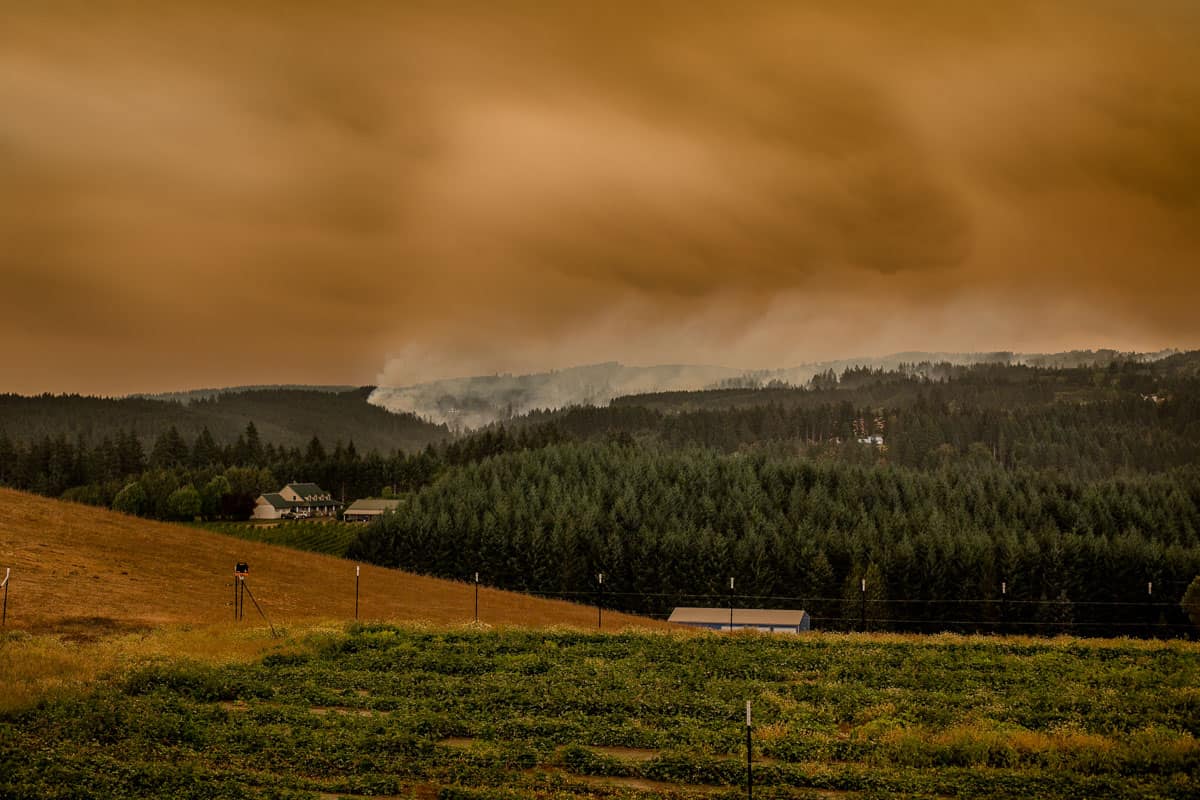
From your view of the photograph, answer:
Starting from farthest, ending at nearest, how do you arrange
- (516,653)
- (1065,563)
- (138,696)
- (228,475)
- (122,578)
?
(228,475) → (1065,563) → (122,578) → (516,653) → (138,696)

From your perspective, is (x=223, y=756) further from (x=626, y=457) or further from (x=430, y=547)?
(x=626, y=457)

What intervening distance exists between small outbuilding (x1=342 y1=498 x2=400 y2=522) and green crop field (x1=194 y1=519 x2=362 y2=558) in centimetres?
1636

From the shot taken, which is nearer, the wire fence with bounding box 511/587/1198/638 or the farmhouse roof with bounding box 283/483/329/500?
the wire fence with bounding box 511/587/1198/638

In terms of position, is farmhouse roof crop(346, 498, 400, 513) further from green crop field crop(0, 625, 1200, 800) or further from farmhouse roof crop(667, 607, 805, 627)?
green crop field crop(0, 625, 1200, 800)

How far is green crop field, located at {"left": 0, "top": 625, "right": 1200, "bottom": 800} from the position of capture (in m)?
18.8

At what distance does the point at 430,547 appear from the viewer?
12288cm

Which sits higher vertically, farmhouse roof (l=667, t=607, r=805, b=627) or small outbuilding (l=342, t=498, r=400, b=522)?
small outbuilding (l=342, t=498, r=400, b=522)

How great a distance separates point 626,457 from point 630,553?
2014 inches

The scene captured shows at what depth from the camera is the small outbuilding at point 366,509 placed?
173m

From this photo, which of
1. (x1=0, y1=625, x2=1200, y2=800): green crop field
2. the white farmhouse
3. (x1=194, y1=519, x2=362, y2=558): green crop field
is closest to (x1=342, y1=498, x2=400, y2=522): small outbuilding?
the white farmhouse

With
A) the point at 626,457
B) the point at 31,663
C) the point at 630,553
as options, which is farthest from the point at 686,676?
the point at 626,457

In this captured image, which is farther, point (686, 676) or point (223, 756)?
point (686, 676)

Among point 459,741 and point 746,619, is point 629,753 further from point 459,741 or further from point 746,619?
point 746,619

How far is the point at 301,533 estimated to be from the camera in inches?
5561
